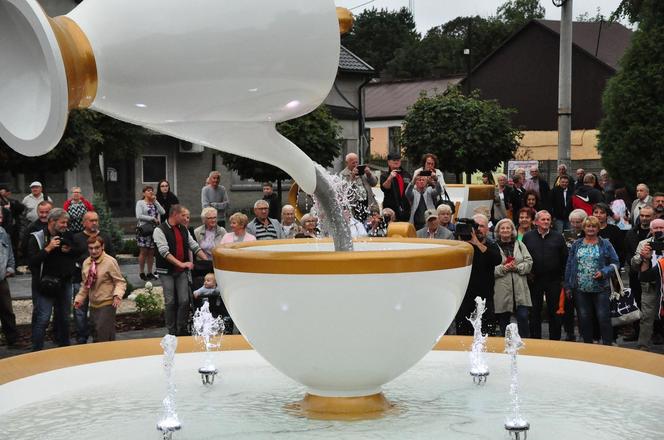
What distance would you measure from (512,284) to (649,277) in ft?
5.39

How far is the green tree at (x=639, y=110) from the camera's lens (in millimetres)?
24250

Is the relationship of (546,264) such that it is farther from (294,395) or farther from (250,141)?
(250,141)

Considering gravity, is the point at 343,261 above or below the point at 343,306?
above

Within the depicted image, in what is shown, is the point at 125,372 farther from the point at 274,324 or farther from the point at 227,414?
the point at 274,324

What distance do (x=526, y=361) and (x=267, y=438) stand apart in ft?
7.92

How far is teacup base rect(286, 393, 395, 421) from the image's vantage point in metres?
5.61

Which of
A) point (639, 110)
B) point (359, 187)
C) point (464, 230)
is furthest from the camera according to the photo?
point (639, 110)

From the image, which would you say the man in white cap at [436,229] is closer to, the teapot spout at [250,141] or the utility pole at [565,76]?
the teapot spout at [250,141]

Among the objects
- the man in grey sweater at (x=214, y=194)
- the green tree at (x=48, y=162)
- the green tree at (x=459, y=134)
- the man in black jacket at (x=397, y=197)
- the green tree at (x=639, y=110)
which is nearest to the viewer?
the man in black jacket at (x=397, y=197)

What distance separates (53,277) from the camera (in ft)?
35.9

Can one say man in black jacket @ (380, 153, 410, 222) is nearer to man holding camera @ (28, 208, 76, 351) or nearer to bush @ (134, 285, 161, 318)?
bush @ (134, 285, 161, 318)

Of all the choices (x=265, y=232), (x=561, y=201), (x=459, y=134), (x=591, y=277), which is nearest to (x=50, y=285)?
(x=265, y=232)

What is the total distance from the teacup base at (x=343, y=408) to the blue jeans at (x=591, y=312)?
5.42 metres

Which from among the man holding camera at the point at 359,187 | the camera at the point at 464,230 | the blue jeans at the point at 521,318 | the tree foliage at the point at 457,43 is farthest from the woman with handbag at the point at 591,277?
the tree foliage at the point at 457,43
